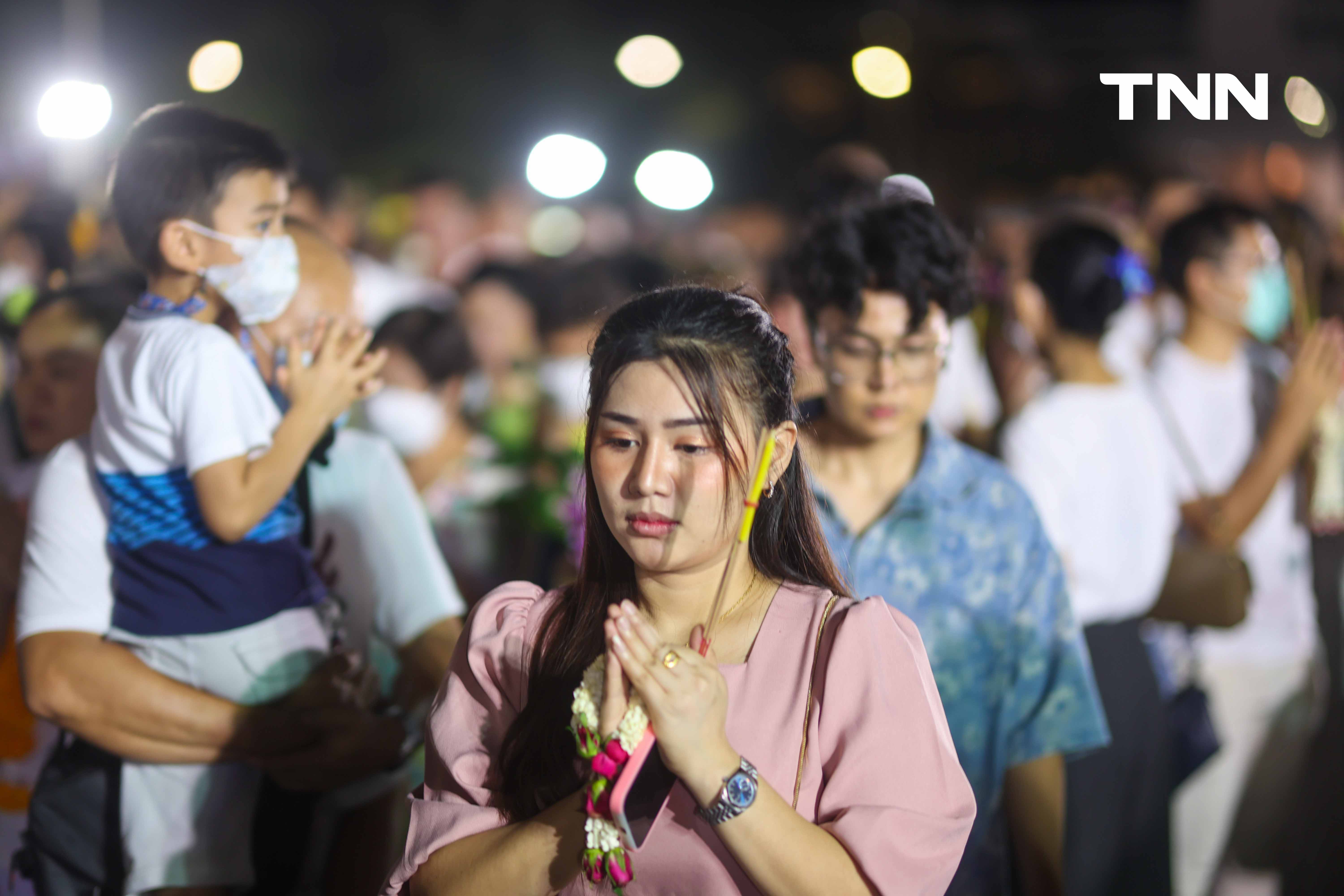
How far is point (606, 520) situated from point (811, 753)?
478 mm

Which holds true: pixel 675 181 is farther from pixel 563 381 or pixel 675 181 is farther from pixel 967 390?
pixel 563 381

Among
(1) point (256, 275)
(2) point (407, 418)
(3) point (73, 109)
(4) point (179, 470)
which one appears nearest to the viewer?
(4) point (179, 470)

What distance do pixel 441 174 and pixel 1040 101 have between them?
840 centimetres

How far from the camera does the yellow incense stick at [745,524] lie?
1.73m

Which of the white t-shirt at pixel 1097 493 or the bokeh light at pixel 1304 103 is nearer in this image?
the white t-shirt at pixel 1097 493

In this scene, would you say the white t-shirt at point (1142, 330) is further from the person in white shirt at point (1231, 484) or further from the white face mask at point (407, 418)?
the white face mask at point (407, 418)

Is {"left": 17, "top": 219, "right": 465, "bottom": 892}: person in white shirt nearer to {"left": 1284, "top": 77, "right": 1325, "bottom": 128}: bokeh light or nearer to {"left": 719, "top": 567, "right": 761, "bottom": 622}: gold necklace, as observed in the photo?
{"left": 719, "top": 567, "right": 761, "bottom": 622}: gold necklace

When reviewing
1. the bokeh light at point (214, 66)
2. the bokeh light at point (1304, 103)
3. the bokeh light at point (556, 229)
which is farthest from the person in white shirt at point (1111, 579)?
the bokeh light at point (556, 229)

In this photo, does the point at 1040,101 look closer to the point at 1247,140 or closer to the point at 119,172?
the point at 1247,140

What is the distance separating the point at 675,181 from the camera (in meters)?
10.8

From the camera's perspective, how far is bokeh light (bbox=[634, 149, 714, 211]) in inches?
401

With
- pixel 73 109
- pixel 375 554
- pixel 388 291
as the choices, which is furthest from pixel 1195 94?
pixel 388 291

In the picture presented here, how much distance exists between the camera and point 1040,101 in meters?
15.1

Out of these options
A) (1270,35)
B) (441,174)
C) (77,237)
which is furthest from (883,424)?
(1270,35)
